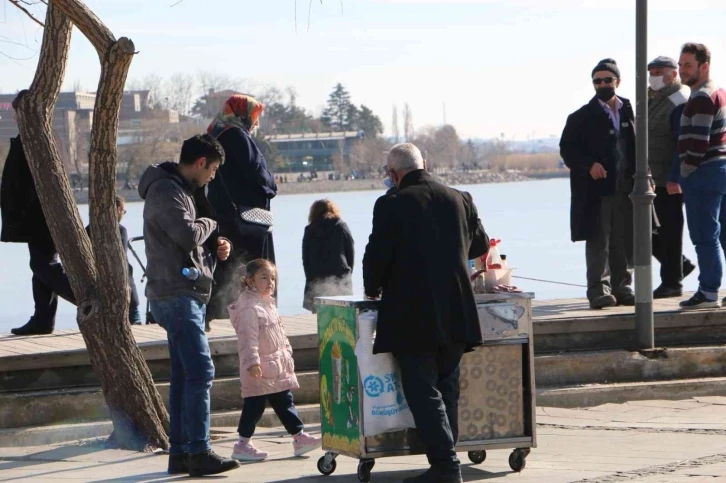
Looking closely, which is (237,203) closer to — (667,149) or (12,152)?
(12,152)

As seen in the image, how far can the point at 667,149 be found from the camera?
11555mm

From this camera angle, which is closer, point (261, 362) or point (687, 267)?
point (261, 362)

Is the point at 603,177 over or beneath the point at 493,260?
over

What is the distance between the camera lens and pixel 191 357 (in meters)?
7.43

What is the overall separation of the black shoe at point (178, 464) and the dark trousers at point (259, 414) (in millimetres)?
527

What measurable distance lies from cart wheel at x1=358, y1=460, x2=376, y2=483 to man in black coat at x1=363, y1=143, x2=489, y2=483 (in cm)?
33

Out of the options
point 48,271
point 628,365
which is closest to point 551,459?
point 628,365

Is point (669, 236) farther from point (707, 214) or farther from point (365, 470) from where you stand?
point (365, 470)

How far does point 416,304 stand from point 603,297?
450 centimetres

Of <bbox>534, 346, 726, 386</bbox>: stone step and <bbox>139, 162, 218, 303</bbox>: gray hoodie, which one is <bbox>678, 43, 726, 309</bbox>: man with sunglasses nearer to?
<bbox>534, 346, 726, 386</bbox>: stone step

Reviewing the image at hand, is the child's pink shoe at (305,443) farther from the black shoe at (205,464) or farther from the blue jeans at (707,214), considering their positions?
the blue jeans at (707,214)

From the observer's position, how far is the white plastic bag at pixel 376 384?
23.2ft

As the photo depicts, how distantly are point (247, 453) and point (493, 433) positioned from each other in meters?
1.49

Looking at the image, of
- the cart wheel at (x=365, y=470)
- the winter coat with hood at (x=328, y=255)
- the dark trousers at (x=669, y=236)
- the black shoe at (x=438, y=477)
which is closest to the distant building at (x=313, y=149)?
the winter coat with hood at (x=328, y=255)
